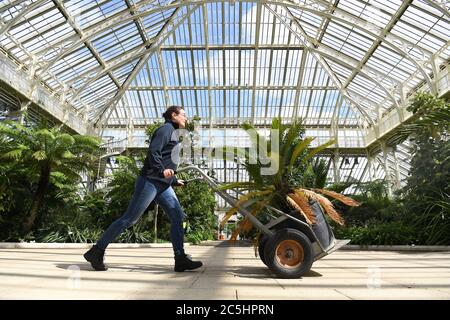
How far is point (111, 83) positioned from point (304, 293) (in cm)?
2580

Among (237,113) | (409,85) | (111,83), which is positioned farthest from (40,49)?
(409,85)

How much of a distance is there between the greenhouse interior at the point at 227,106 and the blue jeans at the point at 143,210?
56cm

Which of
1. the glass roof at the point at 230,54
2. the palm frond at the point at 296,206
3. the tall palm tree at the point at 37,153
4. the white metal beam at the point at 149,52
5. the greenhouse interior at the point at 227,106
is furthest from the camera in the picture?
the white metal beam at the point at 149,52

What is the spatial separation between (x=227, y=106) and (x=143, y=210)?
26.1m

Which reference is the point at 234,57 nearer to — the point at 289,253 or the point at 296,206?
the point at 296,206

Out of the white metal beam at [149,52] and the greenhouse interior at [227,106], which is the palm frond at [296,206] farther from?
the white metal beam at [149,52]

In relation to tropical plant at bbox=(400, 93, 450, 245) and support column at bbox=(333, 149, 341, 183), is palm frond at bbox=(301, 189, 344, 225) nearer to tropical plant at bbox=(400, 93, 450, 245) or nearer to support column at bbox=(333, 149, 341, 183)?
tropical plant at bbox=(400, 93, 450, 245)

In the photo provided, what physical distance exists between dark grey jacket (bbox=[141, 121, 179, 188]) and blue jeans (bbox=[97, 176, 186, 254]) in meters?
0.08

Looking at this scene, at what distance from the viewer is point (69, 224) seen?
10.5 meters

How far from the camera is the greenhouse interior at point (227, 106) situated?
28.0 feet

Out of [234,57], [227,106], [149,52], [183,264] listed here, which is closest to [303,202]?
[183,264]

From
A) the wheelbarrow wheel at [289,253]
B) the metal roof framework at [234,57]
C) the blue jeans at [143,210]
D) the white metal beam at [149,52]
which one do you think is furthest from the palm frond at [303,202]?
the white metal beam at [149,52]
